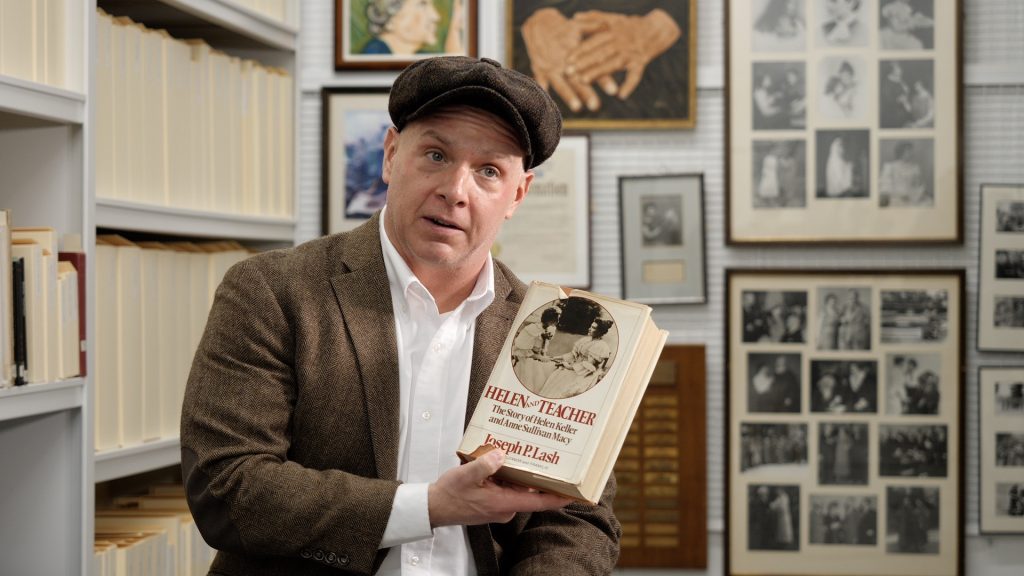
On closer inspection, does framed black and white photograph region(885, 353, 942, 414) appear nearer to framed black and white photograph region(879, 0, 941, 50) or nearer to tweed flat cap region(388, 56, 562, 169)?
framed black and white photograph region(879, 0, 941, 50)

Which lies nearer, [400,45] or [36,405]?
[36,405]

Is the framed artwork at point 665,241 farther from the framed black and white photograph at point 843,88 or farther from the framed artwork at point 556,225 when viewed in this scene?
the framed black and white photograph at point 843,88

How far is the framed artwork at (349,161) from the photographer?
2.77 m

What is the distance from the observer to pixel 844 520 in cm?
263

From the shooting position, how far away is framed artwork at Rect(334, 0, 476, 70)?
8.93ft

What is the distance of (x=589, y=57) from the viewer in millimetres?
2670

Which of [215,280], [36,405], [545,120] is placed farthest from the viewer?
[215,280]

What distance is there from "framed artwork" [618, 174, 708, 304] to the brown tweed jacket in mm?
1029

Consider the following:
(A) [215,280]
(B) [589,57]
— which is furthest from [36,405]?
(B) [589,57]

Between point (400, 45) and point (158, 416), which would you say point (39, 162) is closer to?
point (158, 416)

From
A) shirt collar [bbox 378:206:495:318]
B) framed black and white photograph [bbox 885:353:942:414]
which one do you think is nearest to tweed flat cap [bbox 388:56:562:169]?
shirt collar [bbox 378:206:495:318]

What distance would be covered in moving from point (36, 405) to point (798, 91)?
74.7 inches

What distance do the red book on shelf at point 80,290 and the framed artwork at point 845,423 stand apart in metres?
1.53

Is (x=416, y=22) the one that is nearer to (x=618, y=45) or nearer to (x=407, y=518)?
(x=618, y=45)
